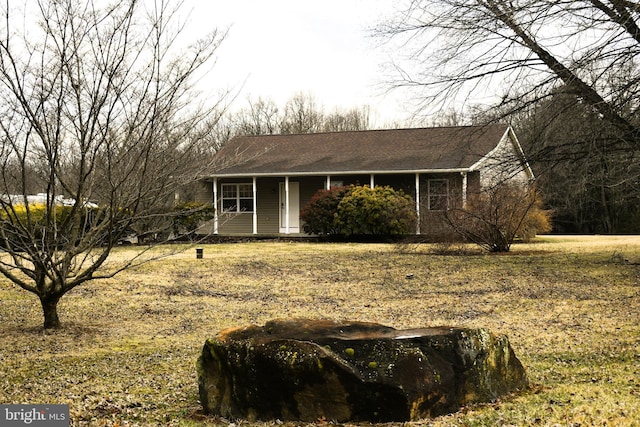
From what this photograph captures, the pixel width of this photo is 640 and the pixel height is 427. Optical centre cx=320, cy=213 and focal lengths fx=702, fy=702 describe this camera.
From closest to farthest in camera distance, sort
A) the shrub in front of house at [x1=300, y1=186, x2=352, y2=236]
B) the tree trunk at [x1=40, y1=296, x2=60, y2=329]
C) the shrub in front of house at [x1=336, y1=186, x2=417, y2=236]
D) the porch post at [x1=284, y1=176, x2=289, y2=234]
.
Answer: the tree trunk at [x1=40, y1=296, x2=60, y2=329]
the shrub in front of house at [x1=336, y1=186, x2=417, y2=236]
the shrub in front of house at [x1=300, y1=186, x2=352, y2=236]
the porch post at [x1=284, y1=176, x2=289, y2=234]

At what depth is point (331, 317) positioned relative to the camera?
33.4ft

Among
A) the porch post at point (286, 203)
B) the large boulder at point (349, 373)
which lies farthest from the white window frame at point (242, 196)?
the large boulder at point (349, 373)

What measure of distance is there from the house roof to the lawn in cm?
832

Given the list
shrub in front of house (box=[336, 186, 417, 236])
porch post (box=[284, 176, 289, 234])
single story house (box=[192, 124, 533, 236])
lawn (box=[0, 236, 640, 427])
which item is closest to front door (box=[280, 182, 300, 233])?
single story house (box=[192, 124, 533, 236])

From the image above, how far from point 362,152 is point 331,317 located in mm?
19928

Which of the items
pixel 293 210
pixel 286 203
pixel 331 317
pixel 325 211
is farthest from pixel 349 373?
pixel 293 210

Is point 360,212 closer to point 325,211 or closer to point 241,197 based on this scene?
point 325,211

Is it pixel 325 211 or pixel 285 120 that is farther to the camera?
pixel 285 120

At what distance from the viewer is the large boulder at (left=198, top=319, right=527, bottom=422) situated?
16.7ft

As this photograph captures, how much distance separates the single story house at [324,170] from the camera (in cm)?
2708

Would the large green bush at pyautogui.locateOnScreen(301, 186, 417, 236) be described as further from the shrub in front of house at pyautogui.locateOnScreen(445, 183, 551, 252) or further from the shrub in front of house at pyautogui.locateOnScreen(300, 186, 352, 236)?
the shrub in front of house at pyautogui.locateOnScreen(445, 183, 551, 252)

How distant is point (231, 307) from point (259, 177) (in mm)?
19462

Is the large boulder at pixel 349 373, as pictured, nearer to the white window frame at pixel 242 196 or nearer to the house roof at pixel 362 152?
the house roof at pixel 362 152

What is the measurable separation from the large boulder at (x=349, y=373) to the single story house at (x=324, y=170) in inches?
800
